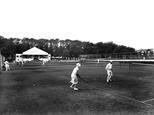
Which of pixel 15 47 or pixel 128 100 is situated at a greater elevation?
pixel 15 47

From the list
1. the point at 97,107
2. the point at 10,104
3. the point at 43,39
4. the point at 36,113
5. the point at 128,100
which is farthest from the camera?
the point at 43,39

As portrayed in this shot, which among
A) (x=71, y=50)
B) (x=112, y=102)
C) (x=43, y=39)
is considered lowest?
(x=112, y=102)

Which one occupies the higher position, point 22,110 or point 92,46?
point 92,46

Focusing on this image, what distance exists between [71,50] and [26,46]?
26.3 meters

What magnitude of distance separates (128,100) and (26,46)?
85601mm

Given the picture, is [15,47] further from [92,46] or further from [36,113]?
[36,113]

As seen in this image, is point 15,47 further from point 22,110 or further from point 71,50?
point 22,110

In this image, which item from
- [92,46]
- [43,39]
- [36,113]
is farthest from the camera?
[43,39]

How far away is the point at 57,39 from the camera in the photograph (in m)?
111

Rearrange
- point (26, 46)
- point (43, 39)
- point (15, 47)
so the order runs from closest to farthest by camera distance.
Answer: point (15, 47)
point (26, 46)
point (43, 39)

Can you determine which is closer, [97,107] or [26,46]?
[97,107]

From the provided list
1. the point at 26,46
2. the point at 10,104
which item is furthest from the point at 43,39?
the point at 10,104

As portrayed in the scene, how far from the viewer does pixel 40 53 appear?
66750mm

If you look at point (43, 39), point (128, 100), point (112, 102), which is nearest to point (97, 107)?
point (112, 102)
